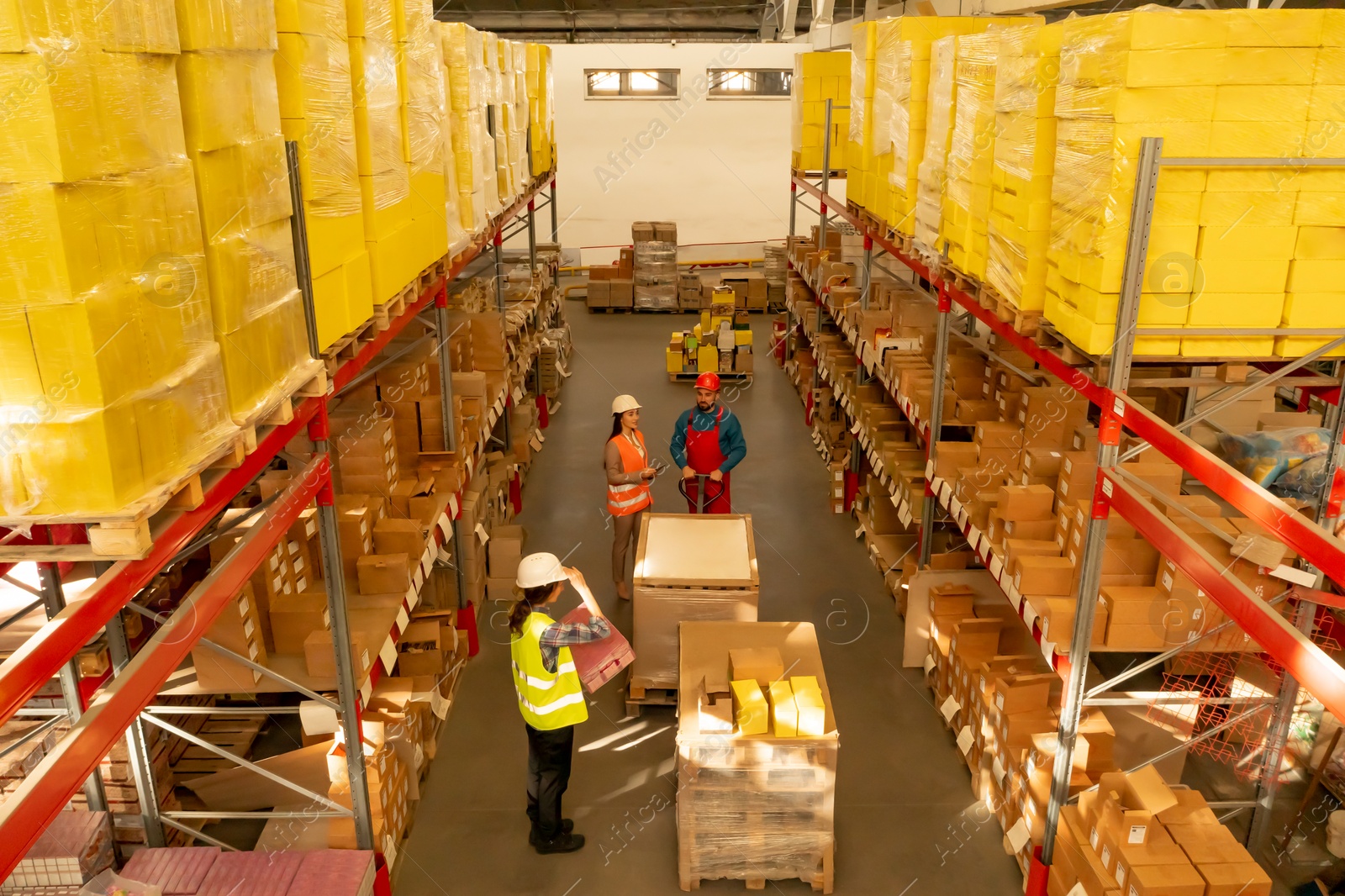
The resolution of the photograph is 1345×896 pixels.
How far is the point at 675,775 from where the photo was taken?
6.09 meters

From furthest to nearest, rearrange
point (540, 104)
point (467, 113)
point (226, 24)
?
point (540, 104), point (467, 113), point (226, 24)

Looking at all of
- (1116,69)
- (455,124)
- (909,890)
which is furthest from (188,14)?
(909,890)

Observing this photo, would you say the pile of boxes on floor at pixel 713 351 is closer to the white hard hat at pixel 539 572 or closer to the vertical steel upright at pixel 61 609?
the white hard hat at pixel 539 572

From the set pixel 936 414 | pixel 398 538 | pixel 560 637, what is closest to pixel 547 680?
pixel 560 637

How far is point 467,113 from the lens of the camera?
7.32 meters

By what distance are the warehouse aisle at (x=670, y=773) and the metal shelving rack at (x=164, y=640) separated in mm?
752

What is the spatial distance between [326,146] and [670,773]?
13.1 ft

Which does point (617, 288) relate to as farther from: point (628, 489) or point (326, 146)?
point (326, 146)

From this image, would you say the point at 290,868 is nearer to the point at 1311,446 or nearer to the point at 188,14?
the point at 188,14

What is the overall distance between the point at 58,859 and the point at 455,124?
5.14m

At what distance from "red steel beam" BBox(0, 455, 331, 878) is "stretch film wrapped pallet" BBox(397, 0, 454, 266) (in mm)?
2472

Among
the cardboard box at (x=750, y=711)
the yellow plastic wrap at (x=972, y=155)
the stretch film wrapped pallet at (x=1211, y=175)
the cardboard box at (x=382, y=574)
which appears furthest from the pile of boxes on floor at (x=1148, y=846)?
the cardboard box at (x=382, y=574)

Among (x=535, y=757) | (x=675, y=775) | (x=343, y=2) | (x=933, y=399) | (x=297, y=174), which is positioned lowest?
(x=675, y=775)

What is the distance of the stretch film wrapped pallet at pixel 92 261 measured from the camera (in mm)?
2285
